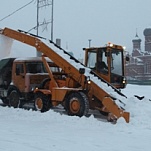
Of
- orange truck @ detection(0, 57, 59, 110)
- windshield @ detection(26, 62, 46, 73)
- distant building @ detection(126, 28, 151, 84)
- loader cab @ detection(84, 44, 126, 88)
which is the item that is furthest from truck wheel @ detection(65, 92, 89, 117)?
distant building @ detection(126, 28, 151, 84)

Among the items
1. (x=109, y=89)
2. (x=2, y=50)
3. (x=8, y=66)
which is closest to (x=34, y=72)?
(x=8, y=66)

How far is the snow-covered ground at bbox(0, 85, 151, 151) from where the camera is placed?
7312 mm

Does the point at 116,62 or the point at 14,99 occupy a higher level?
the point at 116,62

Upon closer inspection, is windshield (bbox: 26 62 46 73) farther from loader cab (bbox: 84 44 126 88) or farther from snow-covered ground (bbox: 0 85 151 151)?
snow-covered ground (bbox: 0 85 151 151)

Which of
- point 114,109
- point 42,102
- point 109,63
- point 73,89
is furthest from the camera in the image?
point 42,102

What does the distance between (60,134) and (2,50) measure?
9.07 meters

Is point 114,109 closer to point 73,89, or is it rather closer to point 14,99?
point 73,89

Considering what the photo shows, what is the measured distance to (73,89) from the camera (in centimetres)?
1219

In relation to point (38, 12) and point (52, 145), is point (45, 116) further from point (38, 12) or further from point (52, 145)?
point (38, 12)

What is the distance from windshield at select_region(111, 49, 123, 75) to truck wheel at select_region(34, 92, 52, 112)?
2.87 meters

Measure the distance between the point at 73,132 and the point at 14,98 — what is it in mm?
6450

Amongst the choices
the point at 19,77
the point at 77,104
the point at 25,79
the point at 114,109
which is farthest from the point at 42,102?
the point at 114,109

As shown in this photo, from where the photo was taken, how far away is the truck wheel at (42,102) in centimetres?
1322

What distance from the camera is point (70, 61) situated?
13.0 meters
